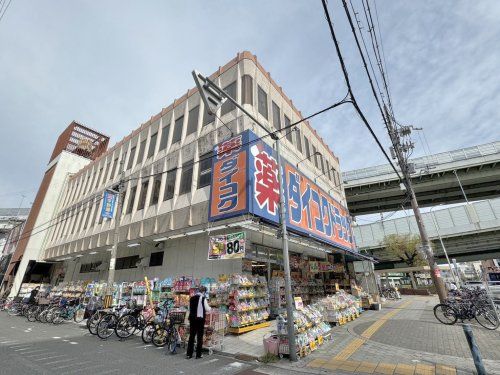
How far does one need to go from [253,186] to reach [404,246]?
33797mm

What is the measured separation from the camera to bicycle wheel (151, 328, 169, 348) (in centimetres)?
843

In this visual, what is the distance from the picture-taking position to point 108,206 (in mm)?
18625

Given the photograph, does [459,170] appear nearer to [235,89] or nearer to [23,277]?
[235,89]

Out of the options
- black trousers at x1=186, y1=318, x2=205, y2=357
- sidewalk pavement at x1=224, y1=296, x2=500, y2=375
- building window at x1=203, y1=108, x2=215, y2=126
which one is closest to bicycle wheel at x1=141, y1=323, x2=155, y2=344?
black trousers at x1=186, y1=318, x2=205, y2=357

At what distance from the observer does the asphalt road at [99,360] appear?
5996 mm

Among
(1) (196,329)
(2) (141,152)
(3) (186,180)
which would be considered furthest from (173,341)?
(2) (141,152)

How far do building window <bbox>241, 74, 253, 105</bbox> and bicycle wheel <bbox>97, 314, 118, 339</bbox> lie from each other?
467 inches

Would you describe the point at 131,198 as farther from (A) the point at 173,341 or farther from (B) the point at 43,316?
(A) the point at 173,341

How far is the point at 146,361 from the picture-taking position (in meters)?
6.74

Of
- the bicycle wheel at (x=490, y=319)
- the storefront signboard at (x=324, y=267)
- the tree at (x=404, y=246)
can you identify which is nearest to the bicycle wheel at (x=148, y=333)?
the storefront signboard at (x=324, y=267)

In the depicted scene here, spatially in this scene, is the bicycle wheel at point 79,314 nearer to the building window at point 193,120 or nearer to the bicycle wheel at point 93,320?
the bicycle wheel at point 93,320

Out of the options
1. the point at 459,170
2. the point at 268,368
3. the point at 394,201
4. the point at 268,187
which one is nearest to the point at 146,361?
the point at 268,368

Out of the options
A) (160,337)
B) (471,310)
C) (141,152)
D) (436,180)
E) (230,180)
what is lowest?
(160,337)

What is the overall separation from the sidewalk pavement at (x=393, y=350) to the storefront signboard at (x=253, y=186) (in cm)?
474
